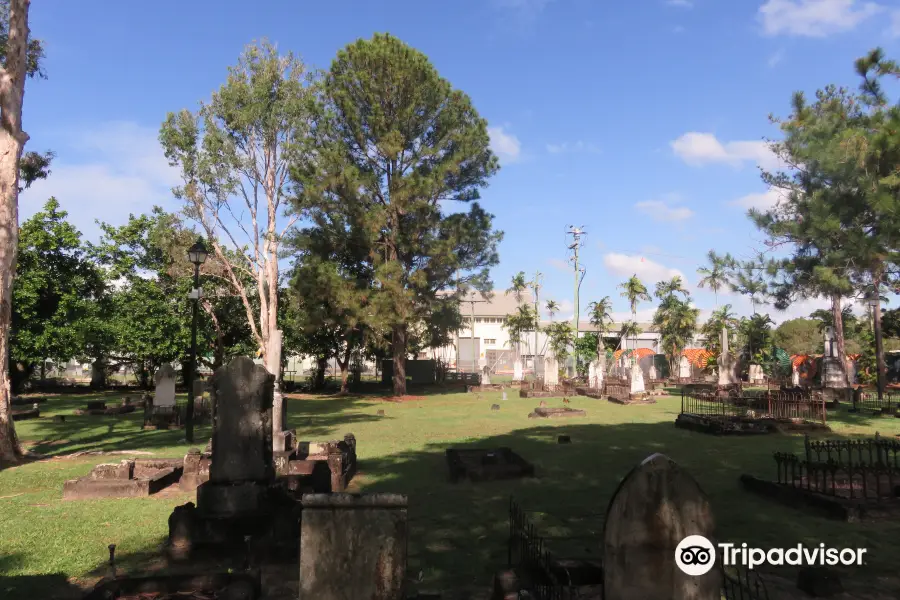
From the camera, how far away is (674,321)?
57312 millimetres

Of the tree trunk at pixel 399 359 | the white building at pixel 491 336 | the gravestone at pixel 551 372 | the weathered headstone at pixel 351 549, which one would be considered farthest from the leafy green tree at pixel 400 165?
the white building at pixel 491 336

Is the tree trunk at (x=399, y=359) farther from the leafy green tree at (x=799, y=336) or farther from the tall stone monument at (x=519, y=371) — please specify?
the leafy green tree at (x=799, y=336)

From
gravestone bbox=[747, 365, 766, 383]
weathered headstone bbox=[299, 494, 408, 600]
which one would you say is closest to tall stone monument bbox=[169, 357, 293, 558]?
weathered headstone bbox=[299, 494, 408, 600]

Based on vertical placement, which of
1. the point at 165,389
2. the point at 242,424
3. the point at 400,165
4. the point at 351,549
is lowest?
the point at 165,389

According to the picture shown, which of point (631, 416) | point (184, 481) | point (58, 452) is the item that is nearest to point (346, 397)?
point (631, 416)

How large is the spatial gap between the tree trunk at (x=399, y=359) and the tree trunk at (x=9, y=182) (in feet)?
66.9

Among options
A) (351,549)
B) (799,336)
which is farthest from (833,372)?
(799,336)

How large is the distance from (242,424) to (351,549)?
496 centimetres

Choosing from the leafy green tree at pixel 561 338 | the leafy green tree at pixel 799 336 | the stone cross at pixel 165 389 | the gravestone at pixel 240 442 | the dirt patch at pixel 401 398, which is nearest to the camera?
the gravestone at pixel 240 442

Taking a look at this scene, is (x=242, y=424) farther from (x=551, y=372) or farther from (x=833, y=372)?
(x=833, y=372)

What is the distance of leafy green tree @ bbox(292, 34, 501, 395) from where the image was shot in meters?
29.7

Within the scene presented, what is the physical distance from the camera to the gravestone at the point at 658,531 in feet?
9.83

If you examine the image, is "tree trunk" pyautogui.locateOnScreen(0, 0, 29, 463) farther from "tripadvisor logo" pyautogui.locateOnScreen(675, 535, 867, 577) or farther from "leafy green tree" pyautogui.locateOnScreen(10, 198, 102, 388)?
"leafy green tree" pyautogui.locateOnScreen(10, 198, 102, 388)

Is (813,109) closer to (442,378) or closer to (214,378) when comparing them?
(214,378)
